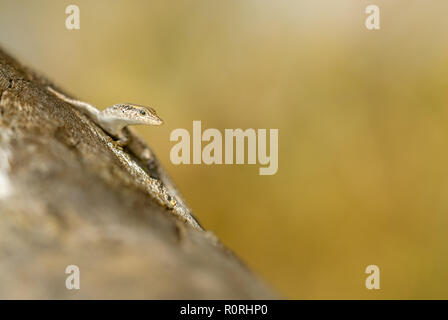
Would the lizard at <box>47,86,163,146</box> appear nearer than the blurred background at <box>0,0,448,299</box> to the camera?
Yes

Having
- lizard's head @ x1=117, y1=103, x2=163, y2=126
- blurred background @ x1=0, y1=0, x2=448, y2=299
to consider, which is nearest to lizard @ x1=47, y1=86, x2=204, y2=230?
lizard's head @ x1=117, y1=103, x2=163, y2=126

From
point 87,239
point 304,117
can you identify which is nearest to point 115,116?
point 87,239

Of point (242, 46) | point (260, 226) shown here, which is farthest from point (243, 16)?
point (260, 226)

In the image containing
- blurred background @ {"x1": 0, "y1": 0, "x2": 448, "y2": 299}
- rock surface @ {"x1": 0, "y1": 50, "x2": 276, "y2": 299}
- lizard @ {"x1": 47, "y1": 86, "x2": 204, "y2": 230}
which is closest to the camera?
rock surface @ {"x1": 0, "y1": 50, "x2": 276, "y2": 299}

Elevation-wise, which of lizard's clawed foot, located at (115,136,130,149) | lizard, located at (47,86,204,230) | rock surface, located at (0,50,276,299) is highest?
lizard, located at (47,86,204,230)

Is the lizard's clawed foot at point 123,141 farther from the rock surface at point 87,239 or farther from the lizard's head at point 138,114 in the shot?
the rock surface at point 87,239

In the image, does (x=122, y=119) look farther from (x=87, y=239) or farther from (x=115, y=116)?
(x=87, y=239)

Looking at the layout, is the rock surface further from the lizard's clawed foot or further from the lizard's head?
the lizard's head
